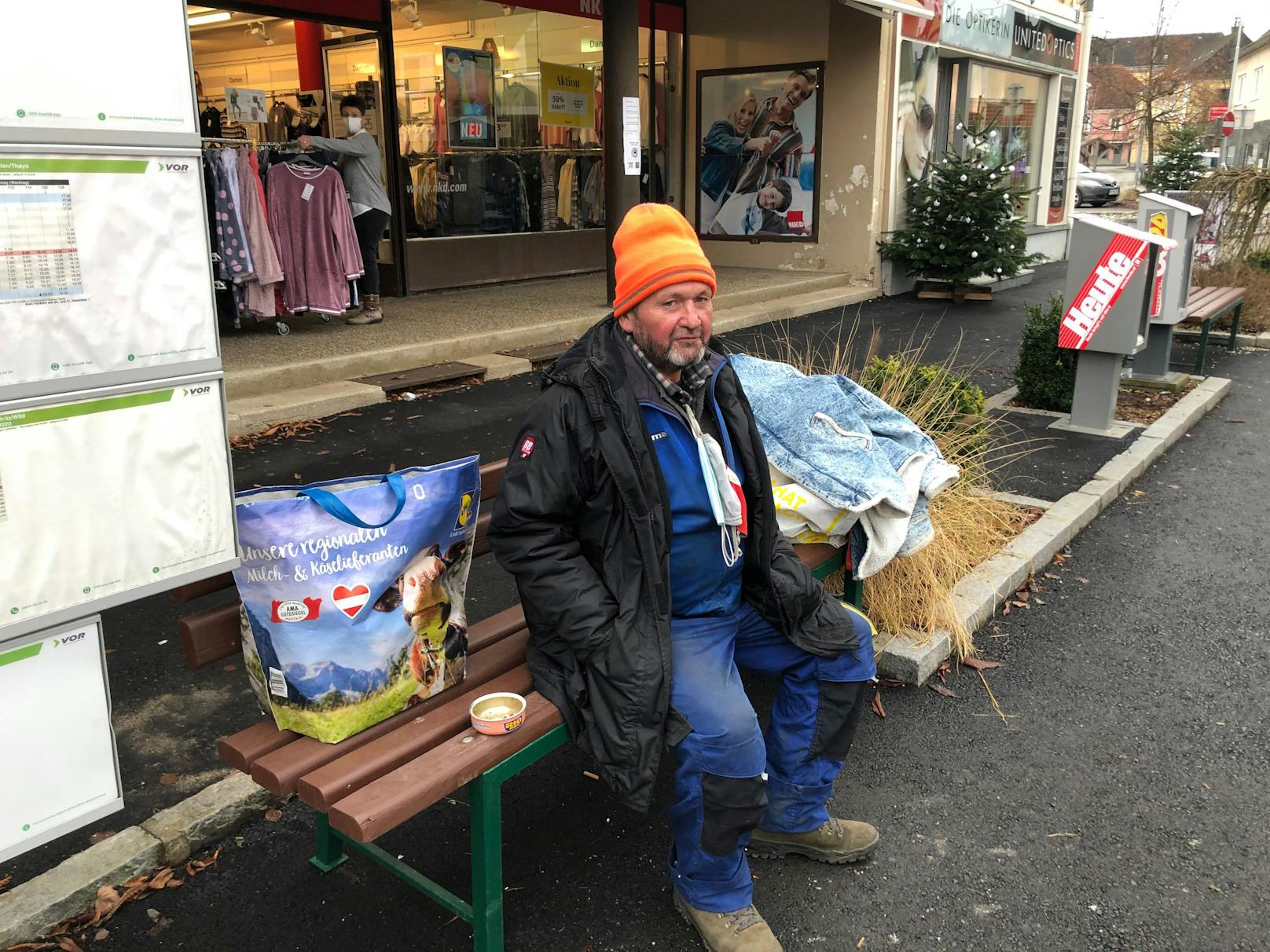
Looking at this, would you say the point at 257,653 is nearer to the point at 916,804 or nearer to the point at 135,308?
the point at 135,308

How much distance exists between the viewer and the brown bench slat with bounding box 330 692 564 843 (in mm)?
2100

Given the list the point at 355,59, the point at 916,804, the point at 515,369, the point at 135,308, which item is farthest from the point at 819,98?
the point at 135,308

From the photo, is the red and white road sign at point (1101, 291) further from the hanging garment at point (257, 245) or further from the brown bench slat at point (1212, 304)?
the hanging garment at point (257, 245)

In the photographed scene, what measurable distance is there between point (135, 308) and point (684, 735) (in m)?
1.48

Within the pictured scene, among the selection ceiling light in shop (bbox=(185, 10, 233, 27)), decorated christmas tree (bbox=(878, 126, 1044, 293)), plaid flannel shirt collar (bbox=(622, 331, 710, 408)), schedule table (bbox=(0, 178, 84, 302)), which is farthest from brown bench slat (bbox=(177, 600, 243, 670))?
decorated christmas tree (bbox=(878, 126, 1044, 293))

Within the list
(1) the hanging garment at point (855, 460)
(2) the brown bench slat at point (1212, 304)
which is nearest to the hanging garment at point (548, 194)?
(2) the brown bench slat at point (1212, 304)

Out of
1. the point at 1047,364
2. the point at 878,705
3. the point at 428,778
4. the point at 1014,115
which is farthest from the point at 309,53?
the point at 1014,115

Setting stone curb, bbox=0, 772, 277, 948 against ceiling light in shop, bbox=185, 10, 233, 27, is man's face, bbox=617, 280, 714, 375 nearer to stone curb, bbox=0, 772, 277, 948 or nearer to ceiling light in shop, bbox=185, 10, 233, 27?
stone curb, bbox=0, 772, 277, 948

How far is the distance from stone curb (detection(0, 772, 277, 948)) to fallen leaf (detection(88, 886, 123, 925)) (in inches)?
0.6

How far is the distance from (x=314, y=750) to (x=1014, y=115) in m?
17.8

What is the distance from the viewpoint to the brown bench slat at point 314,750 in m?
2.26

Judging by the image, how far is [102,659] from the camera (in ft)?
6.64

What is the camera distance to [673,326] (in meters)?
2.69

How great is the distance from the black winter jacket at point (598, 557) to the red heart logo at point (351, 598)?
0.36 meters
